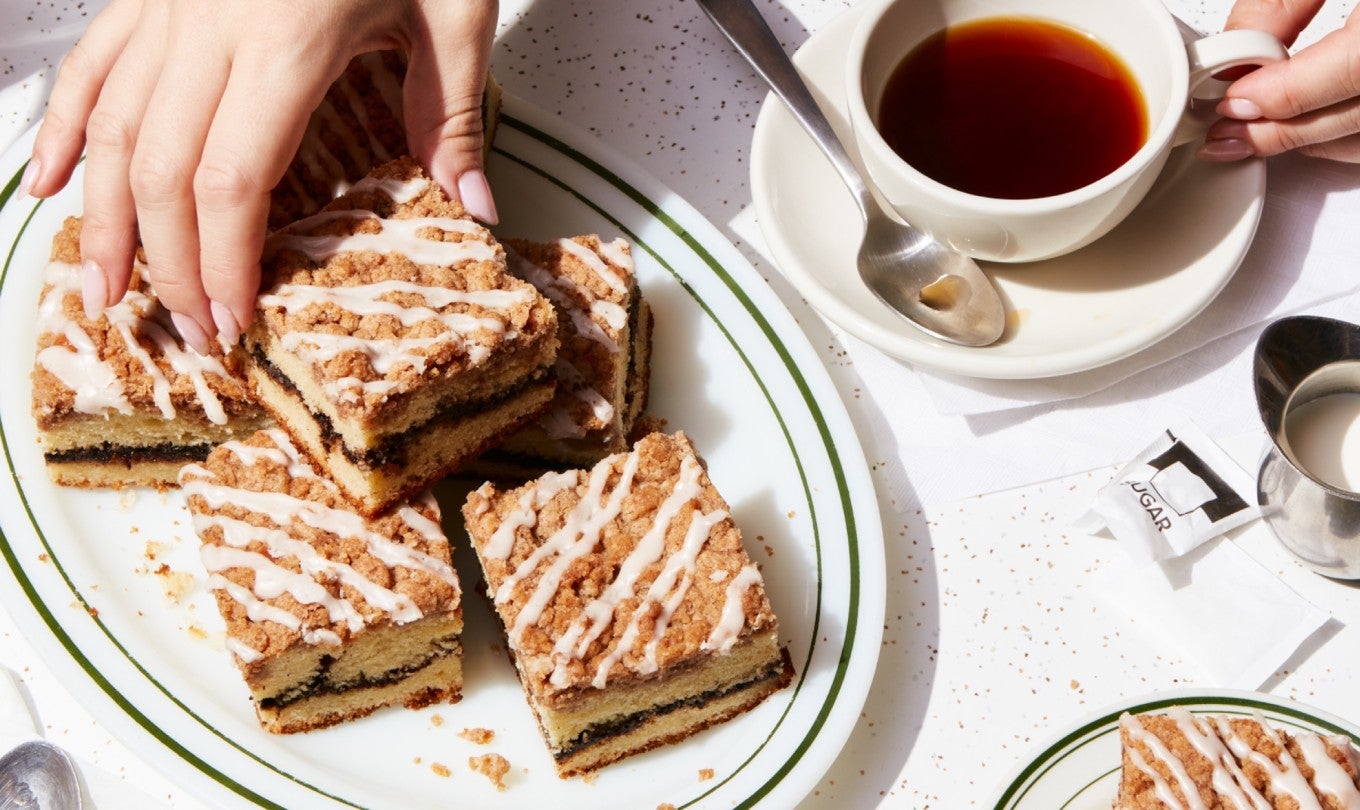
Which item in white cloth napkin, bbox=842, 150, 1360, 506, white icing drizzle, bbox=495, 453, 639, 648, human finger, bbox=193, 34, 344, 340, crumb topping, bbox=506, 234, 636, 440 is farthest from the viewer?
white cloth napkin, bbox=842, 150, 1360, 506

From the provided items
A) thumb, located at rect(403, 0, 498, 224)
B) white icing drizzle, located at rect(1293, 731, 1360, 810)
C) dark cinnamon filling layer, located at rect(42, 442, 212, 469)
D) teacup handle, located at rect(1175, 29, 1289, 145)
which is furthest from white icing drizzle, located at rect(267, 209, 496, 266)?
white icing drizzle, located at rect(1293, 731, 1360, 810)

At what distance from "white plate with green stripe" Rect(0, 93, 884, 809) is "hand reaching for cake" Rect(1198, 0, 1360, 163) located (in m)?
0.88

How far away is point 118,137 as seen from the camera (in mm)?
2104

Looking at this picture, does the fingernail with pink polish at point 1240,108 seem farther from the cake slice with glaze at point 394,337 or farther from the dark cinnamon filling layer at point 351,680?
the dark cinnamon filling layer at point 351,680

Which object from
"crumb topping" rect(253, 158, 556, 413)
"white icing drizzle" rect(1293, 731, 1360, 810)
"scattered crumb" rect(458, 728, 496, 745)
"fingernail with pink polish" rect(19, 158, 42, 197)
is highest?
"fingernail with pink polish" rect(19, 158, 42, 197)

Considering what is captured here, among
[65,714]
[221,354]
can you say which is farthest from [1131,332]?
[65,714]

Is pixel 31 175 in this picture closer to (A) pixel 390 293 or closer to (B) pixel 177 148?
(B) pixel 177 148

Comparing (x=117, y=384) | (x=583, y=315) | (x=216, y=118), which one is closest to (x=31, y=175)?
(x=117, y=384)

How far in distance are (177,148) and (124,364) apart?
1.57ft

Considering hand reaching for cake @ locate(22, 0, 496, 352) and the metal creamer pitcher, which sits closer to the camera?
hand reaching for cake @ locate(22, 0, 496, 352)

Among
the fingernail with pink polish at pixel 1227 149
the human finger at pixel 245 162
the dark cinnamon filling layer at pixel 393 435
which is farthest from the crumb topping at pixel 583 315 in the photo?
the fingernail with pink polish at pixel 1227 149

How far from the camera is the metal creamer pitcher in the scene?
2.30 meters

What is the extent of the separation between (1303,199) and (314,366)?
1992 millimetres

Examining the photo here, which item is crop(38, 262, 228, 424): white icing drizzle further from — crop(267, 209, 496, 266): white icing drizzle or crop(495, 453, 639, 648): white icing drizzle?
crop(495, 453, 639, 648): white icing drizzle
